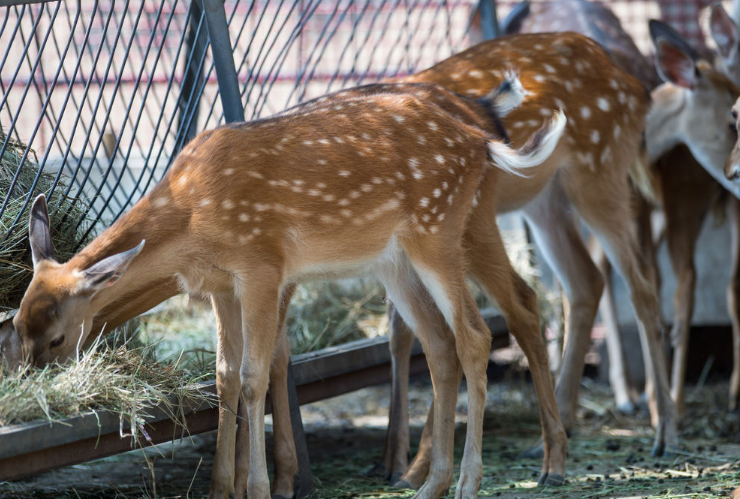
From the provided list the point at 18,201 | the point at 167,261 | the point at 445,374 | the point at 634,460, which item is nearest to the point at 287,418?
the point at 445,374

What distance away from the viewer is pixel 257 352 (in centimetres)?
345

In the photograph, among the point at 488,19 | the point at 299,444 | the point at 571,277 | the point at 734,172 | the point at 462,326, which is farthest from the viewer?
the point at 488,19

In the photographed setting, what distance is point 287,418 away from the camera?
4012mm

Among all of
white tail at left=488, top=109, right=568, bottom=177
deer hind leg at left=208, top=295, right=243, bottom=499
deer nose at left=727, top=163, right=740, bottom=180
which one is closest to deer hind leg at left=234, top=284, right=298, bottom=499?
deer hind leg at left=208, top=295, right=243, bottom=499

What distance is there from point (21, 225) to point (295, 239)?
117 centimetres

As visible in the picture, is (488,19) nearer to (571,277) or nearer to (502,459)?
(571,277)

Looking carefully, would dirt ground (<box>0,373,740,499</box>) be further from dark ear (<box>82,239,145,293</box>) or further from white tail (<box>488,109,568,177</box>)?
white tail (<box>488,109,568,177</box>)

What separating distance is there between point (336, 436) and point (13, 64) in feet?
21.2

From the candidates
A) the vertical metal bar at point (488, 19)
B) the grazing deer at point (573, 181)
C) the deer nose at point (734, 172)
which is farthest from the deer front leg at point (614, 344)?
the deer nose at point (734, 172)

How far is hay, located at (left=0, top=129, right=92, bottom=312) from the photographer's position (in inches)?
147

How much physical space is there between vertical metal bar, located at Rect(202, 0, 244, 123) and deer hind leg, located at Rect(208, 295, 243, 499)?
2.91 feet

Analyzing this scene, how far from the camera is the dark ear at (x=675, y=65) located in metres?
5.45

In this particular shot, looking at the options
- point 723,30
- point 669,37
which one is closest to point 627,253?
point 669,37

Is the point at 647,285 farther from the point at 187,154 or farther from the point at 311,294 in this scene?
the point at 187,154
